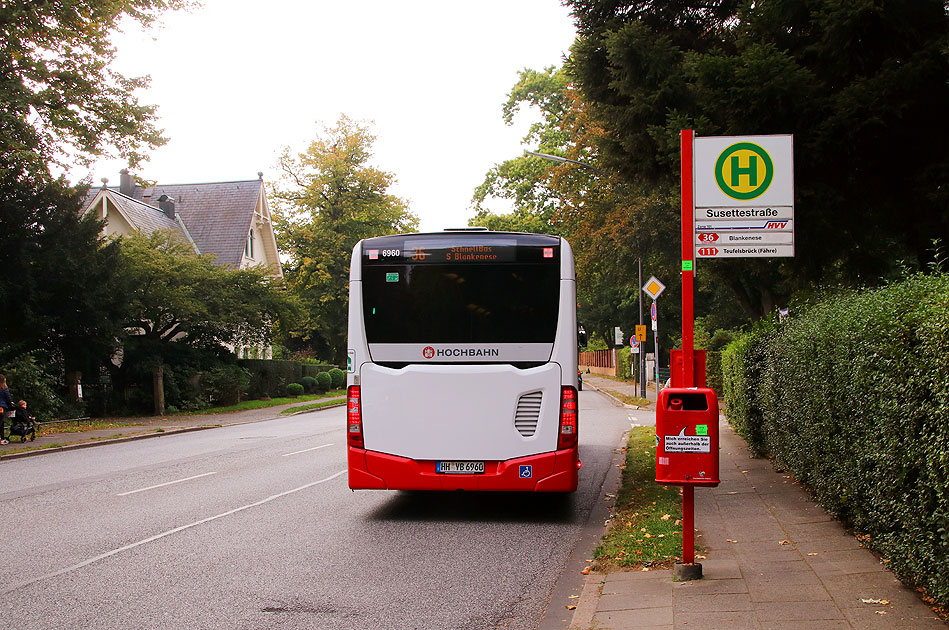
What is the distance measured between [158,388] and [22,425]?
11.1 metres

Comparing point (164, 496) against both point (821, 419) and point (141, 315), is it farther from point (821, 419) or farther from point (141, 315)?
point (141, 315)

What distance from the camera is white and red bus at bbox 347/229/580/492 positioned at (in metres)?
9.51

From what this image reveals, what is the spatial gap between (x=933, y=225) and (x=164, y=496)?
35.8 ft

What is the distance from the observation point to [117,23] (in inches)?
A: 1053

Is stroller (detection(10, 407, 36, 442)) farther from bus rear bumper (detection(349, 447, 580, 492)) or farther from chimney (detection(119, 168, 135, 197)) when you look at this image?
chimney (detection(119, 168, 135, 197))

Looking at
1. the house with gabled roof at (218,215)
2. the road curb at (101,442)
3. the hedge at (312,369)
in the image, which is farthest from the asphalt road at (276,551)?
the house with gabled roof at (218,215)

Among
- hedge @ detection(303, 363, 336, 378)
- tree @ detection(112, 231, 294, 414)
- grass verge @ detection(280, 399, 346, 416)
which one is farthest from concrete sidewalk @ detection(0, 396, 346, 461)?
hedge @ detection(303, 363, 336, 378)

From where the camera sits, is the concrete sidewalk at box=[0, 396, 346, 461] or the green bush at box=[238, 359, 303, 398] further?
the green bush at box=[238, 359, 303, 398]

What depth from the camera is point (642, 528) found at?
845 centimetres

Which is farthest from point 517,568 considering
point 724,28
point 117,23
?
point 117,23

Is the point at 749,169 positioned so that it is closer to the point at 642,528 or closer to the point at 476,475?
the point at 642,528

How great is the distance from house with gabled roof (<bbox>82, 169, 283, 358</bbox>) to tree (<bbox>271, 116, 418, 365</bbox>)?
6.59ft

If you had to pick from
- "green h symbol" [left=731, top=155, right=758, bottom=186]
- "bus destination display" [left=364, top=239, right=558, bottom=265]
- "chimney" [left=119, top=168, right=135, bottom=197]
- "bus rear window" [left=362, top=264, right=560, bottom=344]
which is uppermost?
"chimney" [left=119, top=168, right=135, bottom=197]

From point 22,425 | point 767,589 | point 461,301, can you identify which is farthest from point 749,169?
point 22,425
